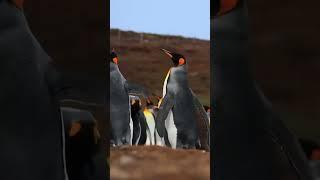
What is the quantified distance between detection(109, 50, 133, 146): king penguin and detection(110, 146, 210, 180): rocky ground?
2.54 feet

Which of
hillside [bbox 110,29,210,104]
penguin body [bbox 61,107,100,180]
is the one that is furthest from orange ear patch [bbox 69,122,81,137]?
hillside [bbox 110,29,210,104]

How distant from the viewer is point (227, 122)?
1501 mm

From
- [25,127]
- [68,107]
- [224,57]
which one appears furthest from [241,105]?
[25,127]

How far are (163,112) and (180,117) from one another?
15cm

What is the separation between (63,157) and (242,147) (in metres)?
0.53

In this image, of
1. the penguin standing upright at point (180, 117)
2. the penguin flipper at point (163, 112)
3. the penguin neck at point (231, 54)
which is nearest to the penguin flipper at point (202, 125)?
the penguin standing upright at point (180, 117)

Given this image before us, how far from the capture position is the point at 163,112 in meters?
4.05

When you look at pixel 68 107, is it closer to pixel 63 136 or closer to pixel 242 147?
pixel 63 136

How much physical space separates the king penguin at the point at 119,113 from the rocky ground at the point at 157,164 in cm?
77

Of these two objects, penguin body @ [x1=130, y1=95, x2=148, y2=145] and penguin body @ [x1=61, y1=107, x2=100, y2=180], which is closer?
penguin body @ [x1=61, y1=107, x2=100, y2=180]

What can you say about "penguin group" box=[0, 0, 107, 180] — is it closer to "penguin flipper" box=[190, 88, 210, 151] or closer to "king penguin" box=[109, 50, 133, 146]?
"king penguin" box=[109, 50, 133, 146]

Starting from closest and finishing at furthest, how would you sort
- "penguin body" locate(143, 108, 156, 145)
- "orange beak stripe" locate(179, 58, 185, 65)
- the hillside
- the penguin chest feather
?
the penguin chest feather
"orange beak stripe" locate(179, 58, 185, 65)
"penguin body" locate(143, 108, 156, 145)
the hillside

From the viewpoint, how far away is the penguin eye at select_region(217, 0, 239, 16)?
1.51m

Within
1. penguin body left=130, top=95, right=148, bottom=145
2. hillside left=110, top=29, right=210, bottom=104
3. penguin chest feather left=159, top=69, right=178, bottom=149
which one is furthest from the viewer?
hillside left=110, top=29, right=210, bottom=104
